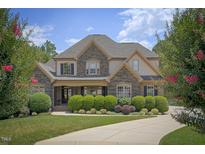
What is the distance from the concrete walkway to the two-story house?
0.73 m

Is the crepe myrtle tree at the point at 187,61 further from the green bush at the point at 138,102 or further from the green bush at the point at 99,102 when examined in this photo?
the green bush at the point at 99,102

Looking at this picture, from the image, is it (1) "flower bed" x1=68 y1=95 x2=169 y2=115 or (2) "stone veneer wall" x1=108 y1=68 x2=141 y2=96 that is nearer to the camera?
(1) "flower bed" x1=68 y1=95 x2=169 y2=115

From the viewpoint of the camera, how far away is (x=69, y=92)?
9.43 metres

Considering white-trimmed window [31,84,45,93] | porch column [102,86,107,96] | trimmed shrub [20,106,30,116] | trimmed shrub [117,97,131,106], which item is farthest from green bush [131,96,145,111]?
trimmed shrub [20,106,30,116]

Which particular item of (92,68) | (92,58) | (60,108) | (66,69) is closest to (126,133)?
(60,108)

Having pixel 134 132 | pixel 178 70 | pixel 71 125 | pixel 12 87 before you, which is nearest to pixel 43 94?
pixel 71 125

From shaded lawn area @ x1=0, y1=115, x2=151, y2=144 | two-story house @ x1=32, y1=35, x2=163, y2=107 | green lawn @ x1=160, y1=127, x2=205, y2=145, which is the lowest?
green lawn @ x1=160, y1=127, x2=205, y2=145

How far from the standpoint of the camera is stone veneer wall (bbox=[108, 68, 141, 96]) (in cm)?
962

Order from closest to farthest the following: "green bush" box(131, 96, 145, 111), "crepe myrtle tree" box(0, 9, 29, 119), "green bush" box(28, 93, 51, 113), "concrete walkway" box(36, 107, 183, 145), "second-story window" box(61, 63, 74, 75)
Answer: "crepe myrtle tree" box(0, 9, 29, 119), "concrete walkway" box(36, 107, 183, 145), "green bush" box(28, 93, 51, 113), "green bush" box(131, 96, 145, 111), "second-story window" box(61, 63, 74, 75)

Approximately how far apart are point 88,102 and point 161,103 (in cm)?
182

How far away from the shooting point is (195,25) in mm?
6762

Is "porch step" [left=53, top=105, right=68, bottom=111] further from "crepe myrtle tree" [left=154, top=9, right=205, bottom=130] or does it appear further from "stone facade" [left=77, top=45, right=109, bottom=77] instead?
"crepe myrtle tree" [left=154, top=9, right=205, bottom=130]

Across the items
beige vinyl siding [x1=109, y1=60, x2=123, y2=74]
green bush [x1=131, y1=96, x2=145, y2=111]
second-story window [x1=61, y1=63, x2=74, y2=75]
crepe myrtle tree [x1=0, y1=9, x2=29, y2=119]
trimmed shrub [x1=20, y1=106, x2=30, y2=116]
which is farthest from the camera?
beige vinyl siding [x1=109, y1=60, x2=123, y2=74]
